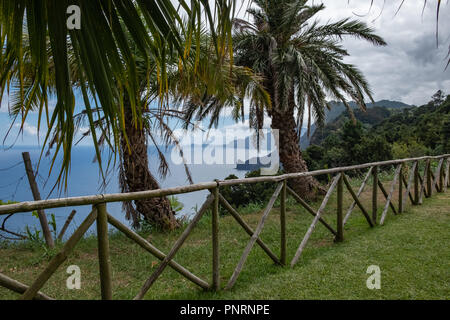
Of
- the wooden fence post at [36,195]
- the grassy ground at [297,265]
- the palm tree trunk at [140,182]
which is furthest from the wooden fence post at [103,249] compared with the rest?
the palm tree trunk at [140,182]

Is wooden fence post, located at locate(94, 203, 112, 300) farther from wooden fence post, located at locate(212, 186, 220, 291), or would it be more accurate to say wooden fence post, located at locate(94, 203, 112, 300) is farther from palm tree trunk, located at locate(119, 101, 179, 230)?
palm tree trunk, located at locate(119, 101, 179, 230)

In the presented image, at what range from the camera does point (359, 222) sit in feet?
20.9

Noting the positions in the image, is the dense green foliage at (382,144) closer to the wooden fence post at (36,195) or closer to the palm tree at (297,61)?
the palm tree at (297,61)

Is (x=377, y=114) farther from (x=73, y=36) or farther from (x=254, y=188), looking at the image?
(x=73, y=36)

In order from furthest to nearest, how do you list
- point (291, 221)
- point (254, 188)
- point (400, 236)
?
point (254, 188), point (291, 221), point (400, 236)

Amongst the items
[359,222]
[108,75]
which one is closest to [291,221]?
[359,222]

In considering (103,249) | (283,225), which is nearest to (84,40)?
(103,249)

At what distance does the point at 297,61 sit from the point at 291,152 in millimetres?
3002

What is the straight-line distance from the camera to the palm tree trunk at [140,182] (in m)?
6.61

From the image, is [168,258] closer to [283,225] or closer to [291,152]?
[283,225]

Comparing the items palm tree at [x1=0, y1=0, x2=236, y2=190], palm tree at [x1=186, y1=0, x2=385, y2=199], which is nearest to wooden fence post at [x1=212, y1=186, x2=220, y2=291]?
palm tree at [x1=0, y1=0, x2=236, y2=190]

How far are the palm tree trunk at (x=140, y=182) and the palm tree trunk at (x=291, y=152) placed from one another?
4.66 meters

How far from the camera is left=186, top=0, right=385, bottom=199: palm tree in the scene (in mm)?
8664
